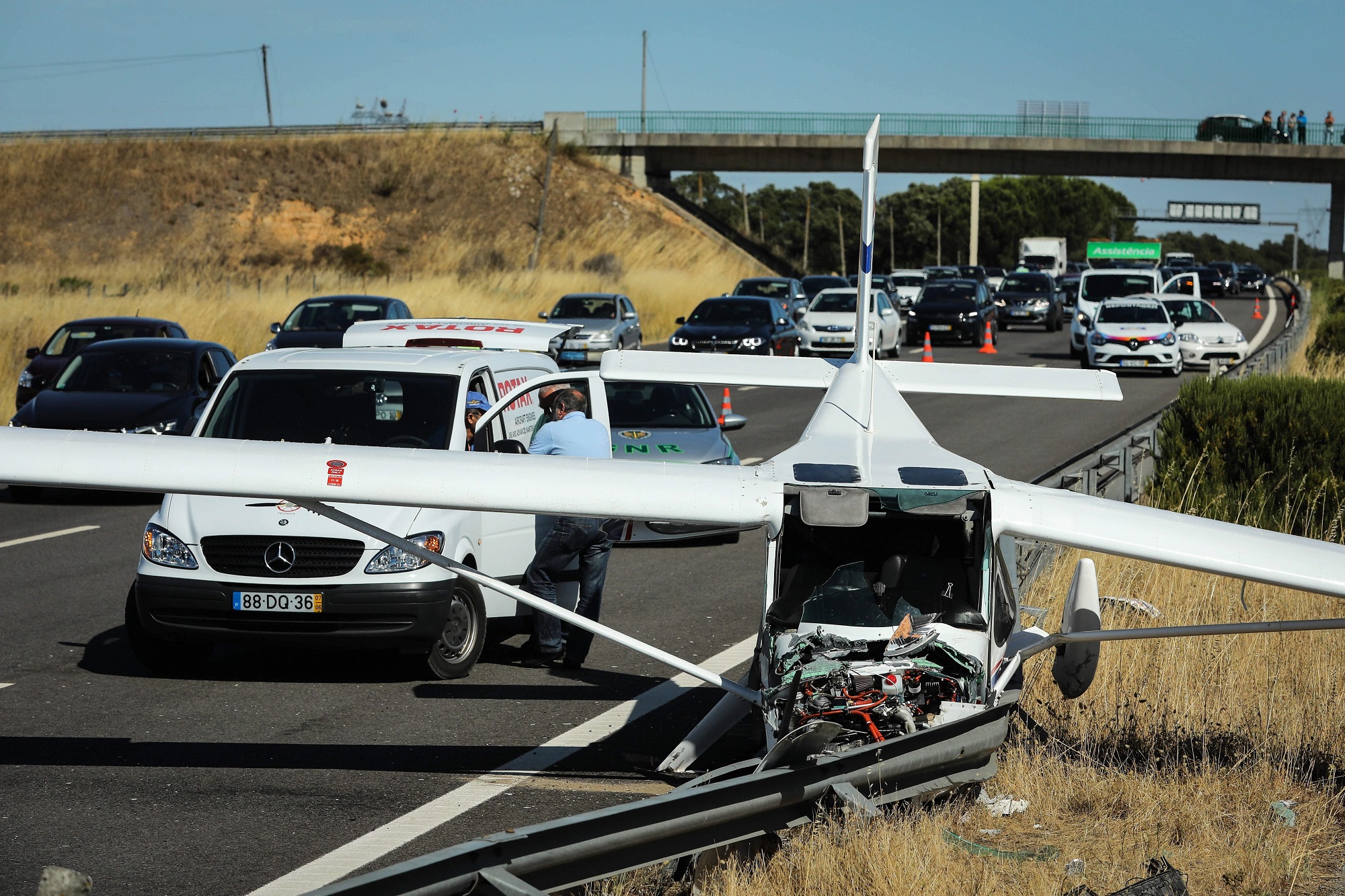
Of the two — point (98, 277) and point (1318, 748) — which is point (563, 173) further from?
point (1318, 748)

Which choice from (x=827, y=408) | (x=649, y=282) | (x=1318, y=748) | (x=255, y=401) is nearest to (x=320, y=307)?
(x=255, y=401)

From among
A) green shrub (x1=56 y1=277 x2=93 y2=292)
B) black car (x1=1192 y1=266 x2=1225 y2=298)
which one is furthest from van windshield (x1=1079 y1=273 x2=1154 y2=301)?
black car (x1=1192 y1=266 x2=1225 y2=298)

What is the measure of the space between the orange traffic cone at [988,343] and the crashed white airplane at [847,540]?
31.6m

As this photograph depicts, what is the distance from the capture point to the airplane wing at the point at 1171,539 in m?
5.71

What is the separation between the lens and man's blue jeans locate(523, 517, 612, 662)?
8641mm

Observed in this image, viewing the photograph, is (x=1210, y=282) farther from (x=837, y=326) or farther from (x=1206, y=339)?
(x=837, y=326)

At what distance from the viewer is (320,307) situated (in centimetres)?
2823

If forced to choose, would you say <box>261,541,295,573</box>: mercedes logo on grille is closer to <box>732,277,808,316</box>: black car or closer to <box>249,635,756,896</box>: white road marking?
<box>249,635,756,896</box>: white road marking

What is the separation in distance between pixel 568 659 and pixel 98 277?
138ft

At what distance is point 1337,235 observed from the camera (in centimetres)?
Answer: 7538

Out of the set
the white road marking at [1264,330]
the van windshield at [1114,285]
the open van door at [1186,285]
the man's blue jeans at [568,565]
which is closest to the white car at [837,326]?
the van windshield at [1114,285]

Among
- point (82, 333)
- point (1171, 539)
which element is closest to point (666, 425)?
point (1171, 539)

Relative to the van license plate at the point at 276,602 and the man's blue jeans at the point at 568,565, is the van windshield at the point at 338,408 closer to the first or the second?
the man's blue jeans at the point at 568,565

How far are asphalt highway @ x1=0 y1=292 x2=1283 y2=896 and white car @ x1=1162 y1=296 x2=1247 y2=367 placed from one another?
24098 mm
